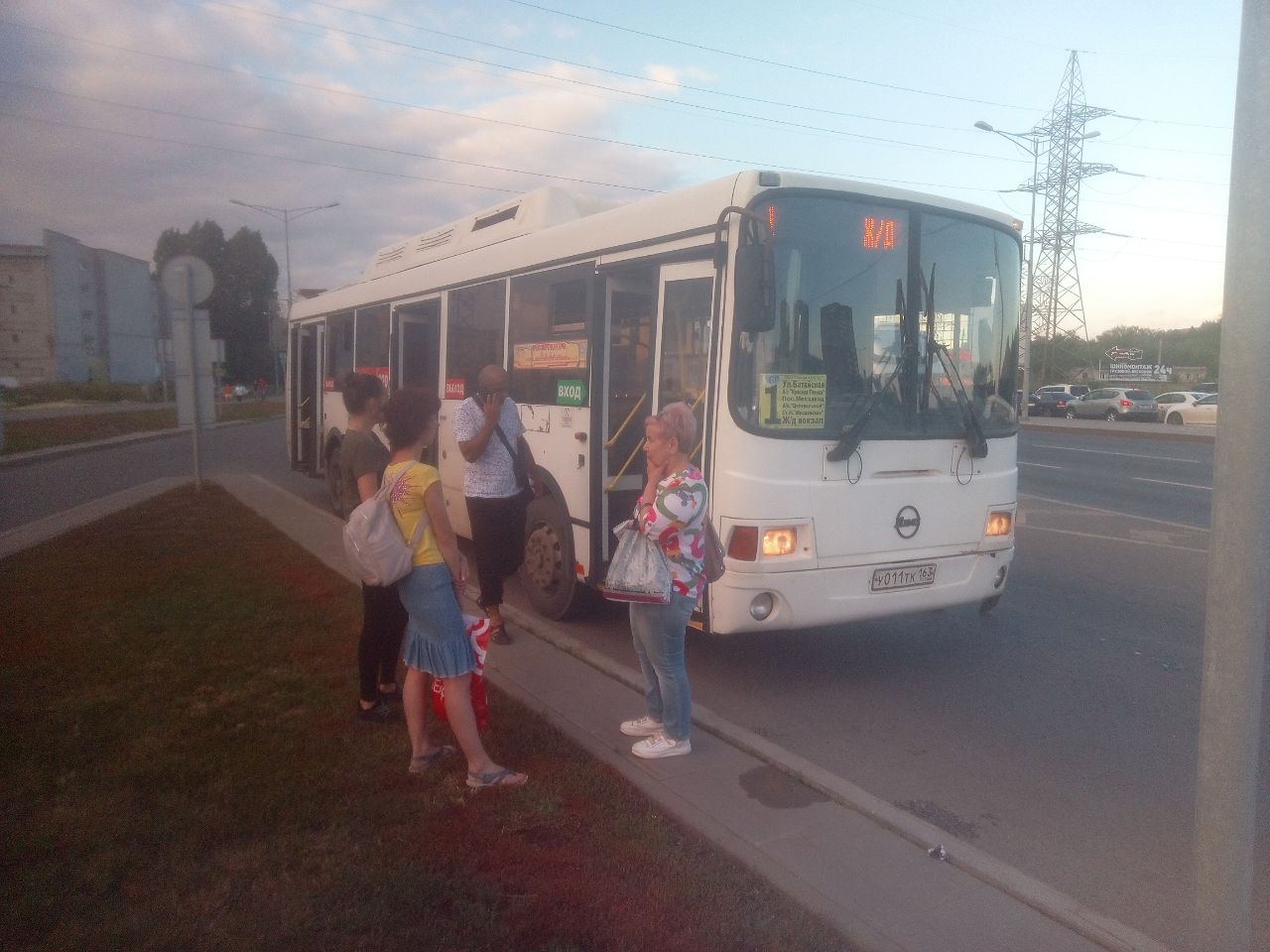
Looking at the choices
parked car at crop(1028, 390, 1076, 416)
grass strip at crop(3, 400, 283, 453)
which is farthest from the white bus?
parked car at crop(1028, 390, 1076, 416)

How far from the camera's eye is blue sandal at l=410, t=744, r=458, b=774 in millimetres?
4559

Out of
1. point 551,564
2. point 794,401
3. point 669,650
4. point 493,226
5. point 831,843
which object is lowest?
point 831,843

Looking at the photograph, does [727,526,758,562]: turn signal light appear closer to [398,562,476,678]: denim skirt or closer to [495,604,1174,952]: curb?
[495,604,1174,952]: curb

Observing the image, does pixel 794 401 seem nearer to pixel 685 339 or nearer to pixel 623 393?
pixel 685 339

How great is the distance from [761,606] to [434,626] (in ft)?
6.75

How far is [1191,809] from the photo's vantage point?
464cm

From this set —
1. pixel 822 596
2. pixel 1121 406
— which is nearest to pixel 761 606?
pixel 822 596

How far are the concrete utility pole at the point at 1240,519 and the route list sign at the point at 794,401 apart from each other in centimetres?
316

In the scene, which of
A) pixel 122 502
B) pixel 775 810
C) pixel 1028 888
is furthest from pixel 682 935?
pixel 122 502

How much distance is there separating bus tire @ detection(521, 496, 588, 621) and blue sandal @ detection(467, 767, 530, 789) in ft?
9.67

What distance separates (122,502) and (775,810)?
1231 centimetres

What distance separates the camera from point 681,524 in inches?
181

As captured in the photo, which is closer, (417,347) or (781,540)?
(781,540)

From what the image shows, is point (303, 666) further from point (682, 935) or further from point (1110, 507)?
point (1110, 507)
